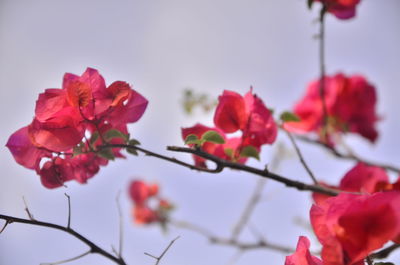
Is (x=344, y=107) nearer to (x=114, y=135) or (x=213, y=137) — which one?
(x=213, y=137)

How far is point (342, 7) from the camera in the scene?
2.73 ft

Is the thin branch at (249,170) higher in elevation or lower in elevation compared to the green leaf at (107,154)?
higher

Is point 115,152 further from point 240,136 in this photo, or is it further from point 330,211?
point 330,211

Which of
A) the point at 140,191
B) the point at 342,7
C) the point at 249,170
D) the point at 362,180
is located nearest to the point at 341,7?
the point at 342,7

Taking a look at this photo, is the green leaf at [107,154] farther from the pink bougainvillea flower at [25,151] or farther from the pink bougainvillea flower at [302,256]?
the pink bougainvillea flower at [302,256]

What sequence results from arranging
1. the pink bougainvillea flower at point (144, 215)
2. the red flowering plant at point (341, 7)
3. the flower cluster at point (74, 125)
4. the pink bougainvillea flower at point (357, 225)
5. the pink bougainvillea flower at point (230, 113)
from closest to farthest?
the pink bougainvillea flower at point (357, 225)
the flower cluster at point (74, 125)
the pink bougainvillea flower at point (230, 113)
the red flowering plant at point (341, 7)
the pink bougainvillea flower at point (144, 215)

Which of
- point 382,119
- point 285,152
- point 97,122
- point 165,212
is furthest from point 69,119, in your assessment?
point 165,212

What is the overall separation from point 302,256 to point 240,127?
0.84 feet

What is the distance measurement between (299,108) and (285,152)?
0.24 meters

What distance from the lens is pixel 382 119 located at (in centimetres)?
135

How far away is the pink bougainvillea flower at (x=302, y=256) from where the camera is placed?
0.42 metres

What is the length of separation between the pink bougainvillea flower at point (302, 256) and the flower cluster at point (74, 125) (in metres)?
0.27

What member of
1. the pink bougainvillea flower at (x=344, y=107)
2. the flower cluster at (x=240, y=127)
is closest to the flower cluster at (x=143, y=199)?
the pink bougainvillea flower at (x=344, y=107)

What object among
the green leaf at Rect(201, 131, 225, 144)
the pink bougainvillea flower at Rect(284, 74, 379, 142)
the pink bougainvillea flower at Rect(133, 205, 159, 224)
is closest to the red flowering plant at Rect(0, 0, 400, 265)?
the green leaf at Rect(201, 131, 225, 144)
